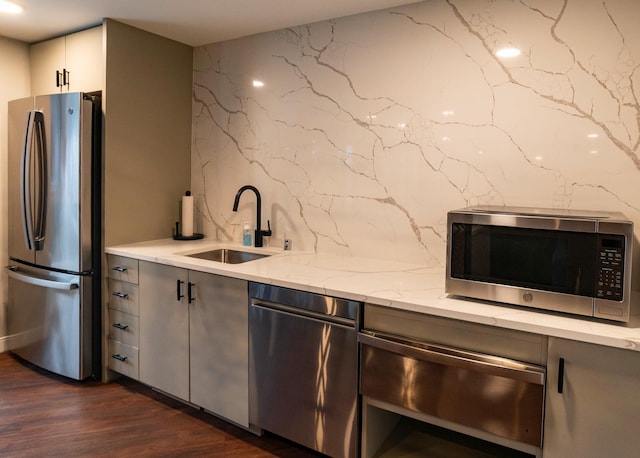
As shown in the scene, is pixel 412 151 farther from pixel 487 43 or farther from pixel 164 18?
pixel 164 18

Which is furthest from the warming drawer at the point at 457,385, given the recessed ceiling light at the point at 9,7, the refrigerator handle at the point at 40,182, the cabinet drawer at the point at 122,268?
the recessed ceiling light at the point at 9,7

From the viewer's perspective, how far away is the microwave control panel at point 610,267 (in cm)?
148

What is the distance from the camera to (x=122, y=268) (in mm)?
2781

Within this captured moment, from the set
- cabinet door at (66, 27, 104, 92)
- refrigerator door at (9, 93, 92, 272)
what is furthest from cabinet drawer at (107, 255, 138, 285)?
cabinet door at (66, 27, 104, 92)

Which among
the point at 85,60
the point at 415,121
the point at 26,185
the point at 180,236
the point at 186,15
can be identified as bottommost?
the point at 180,236

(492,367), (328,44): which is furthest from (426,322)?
(328,44)

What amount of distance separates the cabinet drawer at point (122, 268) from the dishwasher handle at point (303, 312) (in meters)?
0.92

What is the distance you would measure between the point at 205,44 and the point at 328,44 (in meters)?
1.02

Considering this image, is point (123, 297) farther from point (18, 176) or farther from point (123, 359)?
point (18, 176)

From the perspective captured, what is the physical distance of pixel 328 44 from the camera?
269 cm

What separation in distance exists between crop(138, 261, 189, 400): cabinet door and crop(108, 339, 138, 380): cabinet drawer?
0.06m

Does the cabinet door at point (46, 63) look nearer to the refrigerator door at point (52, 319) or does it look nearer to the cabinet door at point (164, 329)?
the refrigerator door at point (52, 319)

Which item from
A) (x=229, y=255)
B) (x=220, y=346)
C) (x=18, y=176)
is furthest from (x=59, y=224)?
(x=220, y=346)

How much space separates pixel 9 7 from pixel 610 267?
3.22 meters
